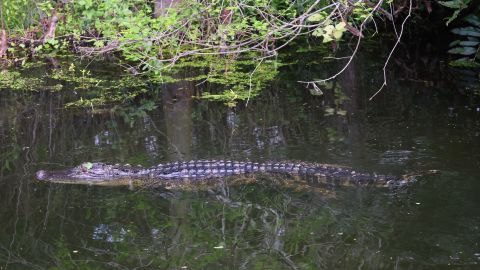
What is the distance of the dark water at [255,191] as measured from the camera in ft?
13.9

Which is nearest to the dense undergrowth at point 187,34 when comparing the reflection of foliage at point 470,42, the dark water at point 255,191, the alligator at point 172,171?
the reflection of foliage at point 470,42

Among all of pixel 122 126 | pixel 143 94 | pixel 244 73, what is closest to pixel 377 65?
pixel 244 73

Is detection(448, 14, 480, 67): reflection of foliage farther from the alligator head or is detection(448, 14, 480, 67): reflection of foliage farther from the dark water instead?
the alligator head

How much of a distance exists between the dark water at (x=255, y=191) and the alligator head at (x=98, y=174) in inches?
4.6

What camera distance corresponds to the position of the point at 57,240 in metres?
4.61

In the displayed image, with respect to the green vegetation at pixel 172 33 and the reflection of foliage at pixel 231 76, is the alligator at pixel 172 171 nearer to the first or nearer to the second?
the green vegetation at pixel 172 33

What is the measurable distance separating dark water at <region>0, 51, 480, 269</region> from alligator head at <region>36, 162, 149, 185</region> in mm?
117

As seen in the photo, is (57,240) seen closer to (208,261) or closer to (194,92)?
(208,261)

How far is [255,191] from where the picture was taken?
550 centimetres

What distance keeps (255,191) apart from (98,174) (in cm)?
155

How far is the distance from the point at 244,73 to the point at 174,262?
5.62m

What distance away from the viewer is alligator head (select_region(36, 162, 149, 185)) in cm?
578

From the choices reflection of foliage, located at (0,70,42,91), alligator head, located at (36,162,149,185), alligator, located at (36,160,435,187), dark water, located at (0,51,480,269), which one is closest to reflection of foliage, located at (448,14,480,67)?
dark water, located at (0,51,480,269)

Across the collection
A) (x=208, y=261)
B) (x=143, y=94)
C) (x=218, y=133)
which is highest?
(x=143, y=94)
